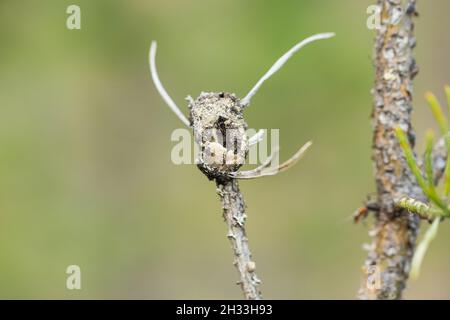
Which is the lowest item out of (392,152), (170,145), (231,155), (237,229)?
(237,229)

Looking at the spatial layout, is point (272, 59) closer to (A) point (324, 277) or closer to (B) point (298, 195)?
A: (B) point (298, 195)

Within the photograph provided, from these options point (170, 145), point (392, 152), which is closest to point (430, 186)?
point (392, 152)

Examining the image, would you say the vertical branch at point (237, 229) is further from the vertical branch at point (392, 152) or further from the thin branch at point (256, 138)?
the vertical branch at point (392, 152)

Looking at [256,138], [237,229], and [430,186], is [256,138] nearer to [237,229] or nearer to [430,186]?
[237,229]

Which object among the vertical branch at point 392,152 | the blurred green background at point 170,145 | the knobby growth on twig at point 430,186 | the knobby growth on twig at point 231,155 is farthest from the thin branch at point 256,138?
the blurred green background at point 170,145
